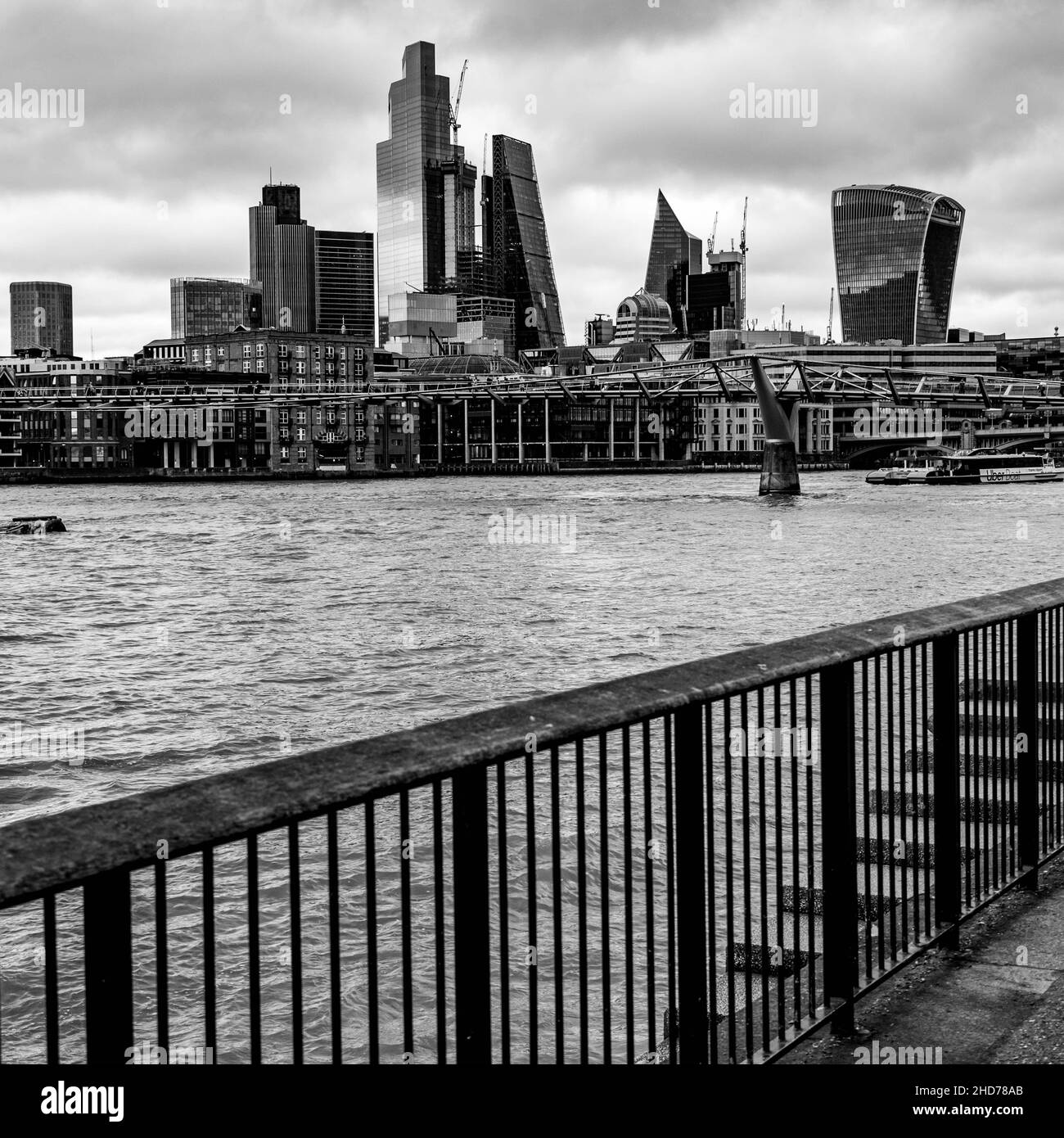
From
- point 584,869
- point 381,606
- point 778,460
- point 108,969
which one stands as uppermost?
point 778,460

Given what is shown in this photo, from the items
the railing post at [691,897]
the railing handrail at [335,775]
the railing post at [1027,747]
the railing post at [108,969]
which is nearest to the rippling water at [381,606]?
the railing post at [1027,747]

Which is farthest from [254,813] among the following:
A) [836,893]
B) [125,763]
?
[125,763]

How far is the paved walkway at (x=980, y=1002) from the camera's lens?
417 cm

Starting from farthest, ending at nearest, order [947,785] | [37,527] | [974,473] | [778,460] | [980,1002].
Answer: [974,473] < [778,460] < [37,527] < [947,785] < [980,1002]

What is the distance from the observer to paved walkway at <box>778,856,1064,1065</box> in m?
4.17

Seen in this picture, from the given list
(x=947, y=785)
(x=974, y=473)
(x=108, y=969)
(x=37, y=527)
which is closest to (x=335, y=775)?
(x=108, y=969)

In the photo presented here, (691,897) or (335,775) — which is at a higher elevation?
(335,775)

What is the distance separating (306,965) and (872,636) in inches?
292

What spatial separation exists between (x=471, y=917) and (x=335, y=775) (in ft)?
1.96

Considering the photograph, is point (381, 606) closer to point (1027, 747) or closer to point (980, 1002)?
point (1027, 747)

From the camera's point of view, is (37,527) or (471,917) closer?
(471,917)

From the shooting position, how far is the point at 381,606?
41406 mm

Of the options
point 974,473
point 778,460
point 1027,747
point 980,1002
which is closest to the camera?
point 980,1002
